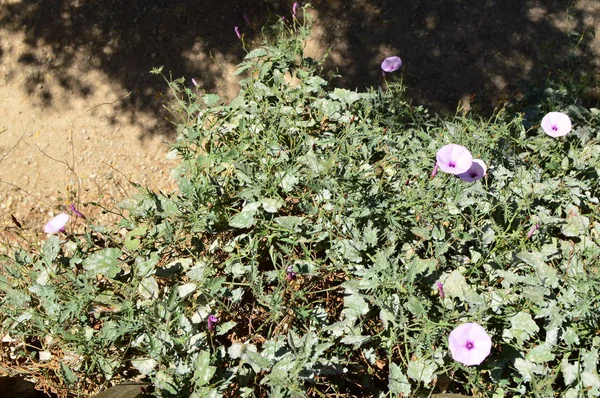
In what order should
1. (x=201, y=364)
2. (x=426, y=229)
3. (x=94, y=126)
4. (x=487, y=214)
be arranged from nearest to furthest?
(x=201, y=364), (x=426, y=229), (x=487, y=214), (x=94, y=126)

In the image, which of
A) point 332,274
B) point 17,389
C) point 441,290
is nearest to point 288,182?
point 332,274

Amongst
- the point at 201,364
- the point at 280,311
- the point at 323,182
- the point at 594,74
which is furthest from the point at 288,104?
the point at 594,74

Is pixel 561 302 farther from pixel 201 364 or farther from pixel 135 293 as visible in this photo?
pixel 135 293

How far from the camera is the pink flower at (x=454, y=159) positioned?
1898 mm

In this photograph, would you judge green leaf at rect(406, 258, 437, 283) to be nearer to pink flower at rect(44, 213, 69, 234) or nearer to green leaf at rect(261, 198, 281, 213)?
green leaf at rect(261, 198, 281, 213)

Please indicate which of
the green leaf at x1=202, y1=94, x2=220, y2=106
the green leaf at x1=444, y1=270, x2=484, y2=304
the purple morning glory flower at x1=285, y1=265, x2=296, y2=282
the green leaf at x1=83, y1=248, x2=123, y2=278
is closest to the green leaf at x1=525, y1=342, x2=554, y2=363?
the green leaf at x1=444, y1=270, x2=484, y2=304

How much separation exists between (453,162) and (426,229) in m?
0.26

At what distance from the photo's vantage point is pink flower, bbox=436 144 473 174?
1898 mm

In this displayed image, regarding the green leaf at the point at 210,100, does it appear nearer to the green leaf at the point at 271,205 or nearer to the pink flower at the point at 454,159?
the green leaf at the point at 271,205

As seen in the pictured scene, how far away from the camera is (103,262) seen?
195 cm

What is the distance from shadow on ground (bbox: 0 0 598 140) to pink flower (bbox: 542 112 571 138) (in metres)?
1.30

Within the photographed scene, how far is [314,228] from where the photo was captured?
2043 mm

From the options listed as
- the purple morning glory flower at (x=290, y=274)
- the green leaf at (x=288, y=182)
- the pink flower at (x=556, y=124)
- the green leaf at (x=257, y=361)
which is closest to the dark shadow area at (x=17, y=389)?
the green leaf at (x=257, y=361)

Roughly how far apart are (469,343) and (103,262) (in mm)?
1260
